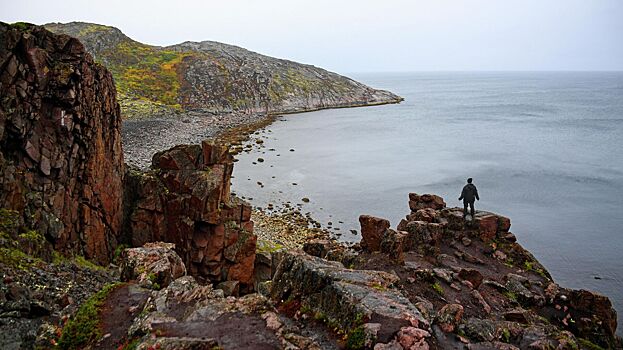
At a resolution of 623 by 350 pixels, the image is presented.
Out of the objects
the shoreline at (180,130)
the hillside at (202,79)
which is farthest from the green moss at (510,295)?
the hillside at (202,79)

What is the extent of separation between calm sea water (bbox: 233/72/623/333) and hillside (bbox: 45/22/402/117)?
1980cm

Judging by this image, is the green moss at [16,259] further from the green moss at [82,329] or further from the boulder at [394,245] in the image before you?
the boulder at [394,245]

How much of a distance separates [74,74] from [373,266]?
21.7 metres

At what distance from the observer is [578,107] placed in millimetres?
156250

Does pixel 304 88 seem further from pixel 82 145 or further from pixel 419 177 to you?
pixel 82 145

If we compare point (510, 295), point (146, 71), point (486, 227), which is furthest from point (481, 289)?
point (146, 71)

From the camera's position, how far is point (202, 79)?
5266 inches

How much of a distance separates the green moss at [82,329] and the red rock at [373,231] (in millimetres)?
19424

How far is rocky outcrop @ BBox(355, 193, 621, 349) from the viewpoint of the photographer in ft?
58.5

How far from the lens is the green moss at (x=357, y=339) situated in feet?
46.3

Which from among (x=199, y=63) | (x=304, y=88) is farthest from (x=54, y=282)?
(x=304, y=88)

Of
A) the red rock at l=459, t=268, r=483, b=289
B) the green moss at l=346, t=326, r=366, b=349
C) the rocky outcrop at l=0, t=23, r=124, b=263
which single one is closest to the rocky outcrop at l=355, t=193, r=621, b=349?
the red rock at l=459, t=268, r=483, b=289

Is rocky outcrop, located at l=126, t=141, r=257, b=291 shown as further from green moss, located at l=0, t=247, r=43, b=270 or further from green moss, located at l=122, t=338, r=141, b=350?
green moss, located at l=122, t=338, r=141, b=350

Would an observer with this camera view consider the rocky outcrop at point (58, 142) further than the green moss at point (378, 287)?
Yes
